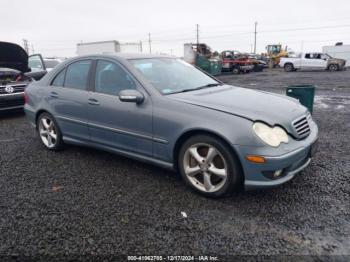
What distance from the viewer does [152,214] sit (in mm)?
2754

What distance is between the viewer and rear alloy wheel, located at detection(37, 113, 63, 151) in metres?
4.47

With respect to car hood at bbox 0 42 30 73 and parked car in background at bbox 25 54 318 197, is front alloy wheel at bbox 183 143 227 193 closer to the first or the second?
parked car in background at bbox 25 54 318 197

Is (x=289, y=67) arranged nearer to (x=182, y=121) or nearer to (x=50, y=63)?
(x=50, y=63)

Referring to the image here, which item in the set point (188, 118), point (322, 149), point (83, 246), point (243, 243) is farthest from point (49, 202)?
point (322, 149)

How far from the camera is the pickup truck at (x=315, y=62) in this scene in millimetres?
26469

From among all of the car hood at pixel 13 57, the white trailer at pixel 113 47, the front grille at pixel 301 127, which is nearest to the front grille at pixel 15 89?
the car hood at pixel 13 57

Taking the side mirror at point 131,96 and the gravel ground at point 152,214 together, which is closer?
the gravel ground at point 152,214

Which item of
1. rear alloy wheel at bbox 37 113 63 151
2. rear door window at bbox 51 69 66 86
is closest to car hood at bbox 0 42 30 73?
rear alloy wheel at bbox 37 113 63 151

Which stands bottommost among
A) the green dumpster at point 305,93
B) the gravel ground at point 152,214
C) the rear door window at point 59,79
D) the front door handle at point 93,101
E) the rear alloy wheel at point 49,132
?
the gravel ground at point 152,214

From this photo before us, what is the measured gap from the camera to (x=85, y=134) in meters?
4.02

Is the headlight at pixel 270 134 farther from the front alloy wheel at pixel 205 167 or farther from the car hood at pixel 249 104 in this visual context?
the front alloy wheel at pixel 205 167

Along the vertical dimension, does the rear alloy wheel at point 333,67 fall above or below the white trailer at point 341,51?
below

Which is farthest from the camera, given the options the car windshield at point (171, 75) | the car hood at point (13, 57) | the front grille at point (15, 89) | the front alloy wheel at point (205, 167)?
the car hood at point (13, 57)

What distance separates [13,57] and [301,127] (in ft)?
25.9
